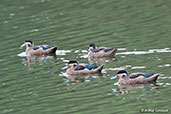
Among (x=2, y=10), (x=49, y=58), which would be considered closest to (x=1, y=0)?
(x=2, y=10)

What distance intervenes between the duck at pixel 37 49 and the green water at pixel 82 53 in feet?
1.50

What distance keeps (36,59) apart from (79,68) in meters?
4.41

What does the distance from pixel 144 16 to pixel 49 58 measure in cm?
753

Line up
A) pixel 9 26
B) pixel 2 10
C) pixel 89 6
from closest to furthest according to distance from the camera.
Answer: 1. pixel 9 26
2. pixel 89 6
3. pixel 2 10

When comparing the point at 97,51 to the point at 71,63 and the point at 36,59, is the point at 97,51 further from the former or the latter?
the point at 36,59

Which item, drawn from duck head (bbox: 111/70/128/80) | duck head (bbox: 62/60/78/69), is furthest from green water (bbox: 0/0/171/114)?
duck head (bbox: 62/60/78/69)

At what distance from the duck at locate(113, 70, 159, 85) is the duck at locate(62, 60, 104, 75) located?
175cm

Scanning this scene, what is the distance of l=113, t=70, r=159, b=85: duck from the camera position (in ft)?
55.5

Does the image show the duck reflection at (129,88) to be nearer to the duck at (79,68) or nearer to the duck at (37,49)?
the duck at (79,68)

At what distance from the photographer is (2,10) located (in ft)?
118

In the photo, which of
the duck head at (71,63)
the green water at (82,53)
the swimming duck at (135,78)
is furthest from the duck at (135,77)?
the duck head at (71,63)

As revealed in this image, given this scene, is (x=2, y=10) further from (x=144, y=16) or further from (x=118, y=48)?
(x=118, y=48)

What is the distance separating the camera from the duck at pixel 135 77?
1691cm

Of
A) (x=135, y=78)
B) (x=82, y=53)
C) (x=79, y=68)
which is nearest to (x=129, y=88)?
(x=135, y=78)
